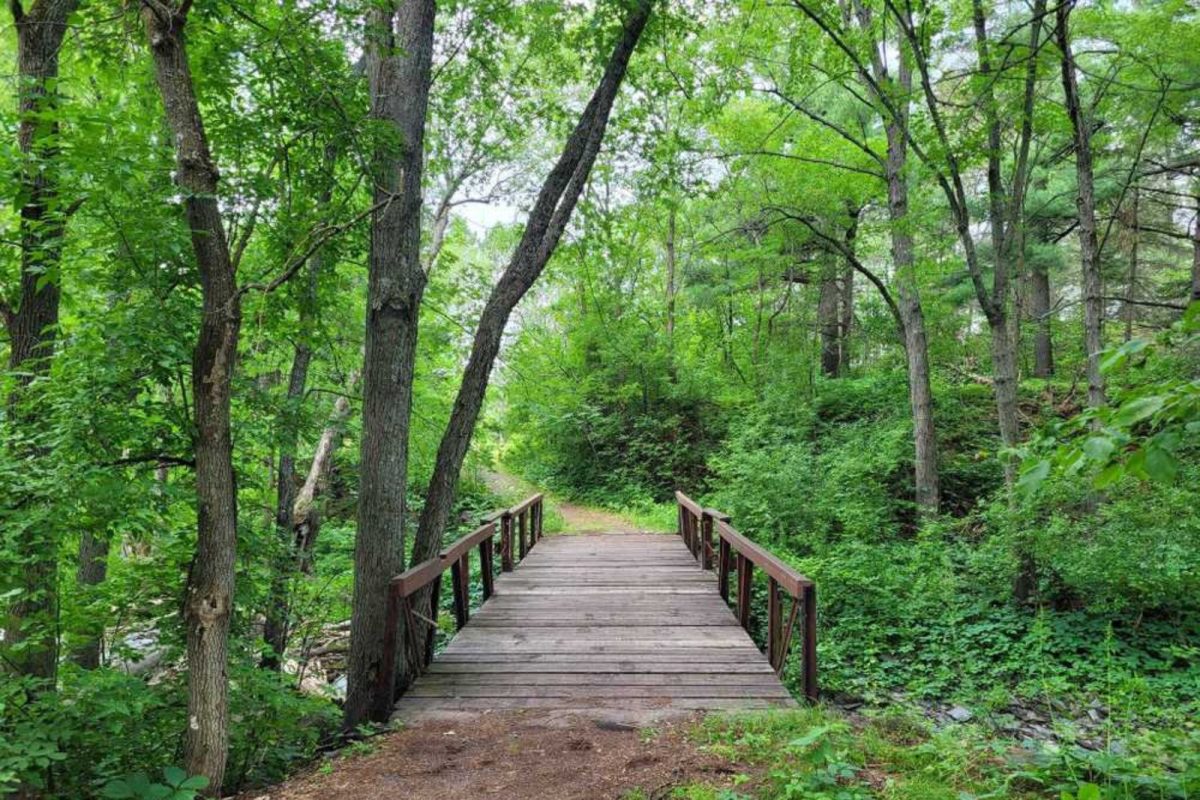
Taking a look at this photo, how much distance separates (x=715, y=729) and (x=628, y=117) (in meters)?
5.23

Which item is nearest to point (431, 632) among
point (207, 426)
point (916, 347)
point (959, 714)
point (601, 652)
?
point (601, 652)

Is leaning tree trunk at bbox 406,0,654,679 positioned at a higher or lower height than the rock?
higher

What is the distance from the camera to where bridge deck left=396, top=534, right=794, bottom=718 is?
400 cm

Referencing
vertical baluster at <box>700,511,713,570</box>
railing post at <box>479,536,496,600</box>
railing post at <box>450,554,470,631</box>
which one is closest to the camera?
railing post at <box>450,554,470,631</box>

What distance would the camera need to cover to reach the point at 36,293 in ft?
12.2

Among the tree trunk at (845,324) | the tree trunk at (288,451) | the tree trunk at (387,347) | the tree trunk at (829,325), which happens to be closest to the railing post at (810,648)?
the tree trunk at (387,347)

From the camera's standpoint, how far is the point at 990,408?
1197cm

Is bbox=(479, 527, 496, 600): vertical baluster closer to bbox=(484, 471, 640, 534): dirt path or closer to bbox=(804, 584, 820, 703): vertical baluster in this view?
bbox=(804, 584, 820, 703): vertical baluster

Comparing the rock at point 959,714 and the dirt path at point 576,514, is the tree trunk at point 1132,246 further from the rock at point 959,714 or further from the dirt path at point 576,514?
the dirt path at point 576,514

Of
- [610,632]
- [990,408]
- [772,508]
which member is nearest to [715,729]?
[610,632]

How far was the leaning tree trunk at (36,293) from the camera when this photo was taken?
2.95m

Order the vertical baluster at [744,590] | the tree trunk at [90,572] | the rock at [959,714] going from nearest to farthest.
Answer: the tree trunk at [90,572] < the rock at [959,714] < the vertical baluster at [744,590]

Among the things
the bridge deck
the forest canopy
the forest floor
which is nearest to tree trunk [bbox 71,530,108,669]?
the forest canopy

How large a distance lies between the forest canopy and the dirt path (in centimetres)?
277
